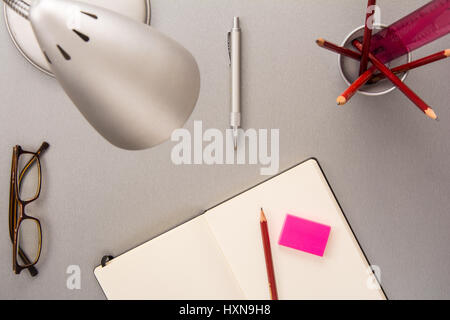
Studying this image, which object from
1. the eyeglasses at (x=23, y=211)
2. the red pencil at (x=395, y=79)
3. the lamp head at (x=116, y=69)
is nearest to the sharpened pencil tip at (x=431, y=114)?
the red pencil at (x=395, y=79)

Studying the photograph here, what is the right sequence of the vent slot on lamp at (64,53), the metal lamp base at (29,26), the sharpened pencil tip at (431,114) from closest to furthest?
the vent slot on lamp at (64,53), the sharpened pencil tip at (431,114), the metal lamp base at (29,26)

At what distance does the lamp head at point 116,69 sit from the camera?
0.19 metres

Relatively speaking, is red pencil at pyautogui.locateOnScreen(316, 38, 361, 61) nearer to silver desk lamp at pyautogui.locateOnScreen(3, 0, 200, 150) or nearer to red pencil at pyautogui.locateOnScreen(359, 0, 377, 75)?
red pencil at pyautogui.locateOnScreen(359, 0, 377, 75)

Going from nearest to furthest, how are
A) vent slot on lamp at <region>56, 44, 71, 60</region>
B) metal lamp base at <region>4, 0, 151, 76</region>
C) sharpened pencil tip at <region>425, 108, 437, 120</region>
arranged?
1. vent slot on lamp at <region>56, 44, 71, 60</region>
2. sharpened pencil tip at <region>425, 108, 437, 120</region>
3. metal lamp base at <region>4, 0, 151, 76</region>

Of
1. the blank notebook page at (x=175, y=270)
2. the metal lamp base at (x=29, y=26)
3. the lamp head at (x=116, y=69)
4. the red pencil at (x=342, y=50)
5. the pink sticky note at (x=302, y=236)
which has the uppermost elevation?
the metal lamp base at (x=29, y=26)

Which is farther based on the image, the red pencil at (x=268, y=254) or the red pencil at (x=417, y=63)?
the red pencil at (x=268, y=254)

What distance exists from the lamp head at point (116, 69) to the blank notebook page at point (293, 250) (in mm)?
292

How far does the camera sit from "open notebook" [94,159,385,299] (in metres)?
0.50

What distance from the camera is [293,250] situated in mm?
499

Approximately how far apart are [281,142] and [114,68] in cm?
34

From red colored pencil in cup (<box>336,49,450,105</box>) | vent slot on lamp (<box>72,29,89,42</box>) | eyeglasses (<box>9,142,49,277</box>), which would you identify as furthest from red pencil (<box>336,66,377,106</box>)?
eyeglasses (<box>9,142,49,277</box>)

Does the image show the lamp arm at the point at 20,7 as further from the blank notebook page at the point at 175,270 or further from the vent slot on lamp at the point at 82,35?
the blank notebook page at the point at 175,270

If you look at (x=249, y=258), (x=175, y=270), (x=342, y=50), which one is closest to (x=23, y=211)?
(x=175, y=270)

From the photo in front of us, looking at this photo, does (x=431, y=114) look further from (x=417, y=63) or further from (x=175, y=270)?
(x=175, y=270)
